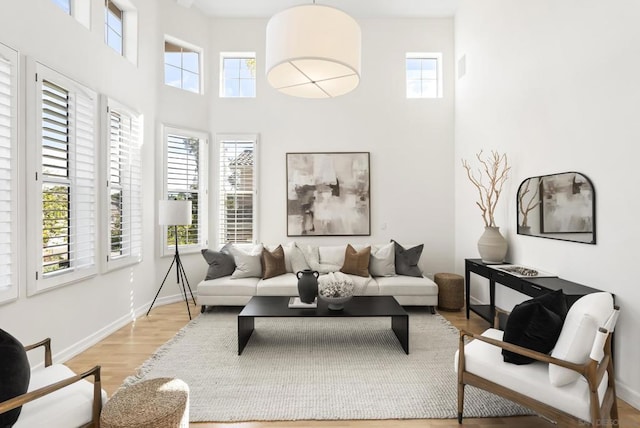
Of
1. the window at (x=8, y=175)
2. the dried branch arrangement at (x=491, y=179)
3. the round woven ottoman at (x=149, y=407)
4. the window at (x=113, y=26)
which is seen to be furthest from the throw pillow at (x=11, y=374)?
the dried branch arrangement at (x=491, y=179)

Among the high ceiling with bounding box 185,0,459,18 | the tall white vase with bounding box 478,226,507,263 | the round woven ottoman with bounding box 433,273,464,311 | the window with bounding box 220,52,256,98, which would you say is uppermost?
the high ceiling with bounding box 185,0,459,18

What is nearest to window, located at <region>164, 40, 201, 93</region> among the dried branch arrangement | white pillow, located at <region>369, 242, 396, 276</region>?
white pillow, located at <region>369, 242, 396, 276</region>

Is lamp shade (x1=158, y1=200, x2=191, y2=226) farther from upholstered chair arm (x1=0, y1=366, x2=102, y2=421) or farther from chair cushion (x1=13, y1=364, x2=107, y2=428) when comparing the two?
upholstered chair arm (x1=0, y1=366, x2=102, y2=421)

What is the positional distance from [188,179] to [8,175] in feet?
8.53

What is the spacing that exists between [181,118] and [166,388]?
Answer: 14.0ft

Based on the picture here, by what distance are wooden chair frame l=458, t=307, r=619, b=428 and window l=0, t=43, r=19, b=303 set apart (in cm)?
347

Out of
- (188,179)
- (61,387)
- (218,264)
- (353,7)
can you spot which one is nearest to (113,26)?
(188,179)

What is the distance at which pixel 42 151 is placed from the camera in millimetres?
2857

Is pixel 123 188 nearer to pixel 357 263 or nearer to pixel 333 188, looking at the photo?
pixel 333 188

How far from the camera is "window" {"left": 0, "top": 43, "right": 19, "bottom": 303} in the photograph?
250cm

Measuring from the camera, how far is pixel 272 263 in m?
4.64

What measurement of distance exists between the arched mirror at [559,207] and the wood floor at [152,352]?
1319 mm

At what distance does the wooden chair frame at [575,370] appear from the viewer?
1.68 metres


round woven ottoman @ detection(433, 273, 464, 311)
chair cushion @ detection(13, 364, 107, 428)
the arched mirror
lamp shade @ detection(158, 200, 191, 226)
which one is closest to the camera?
chair cushion @ detection(13, 364, 107, 428)
